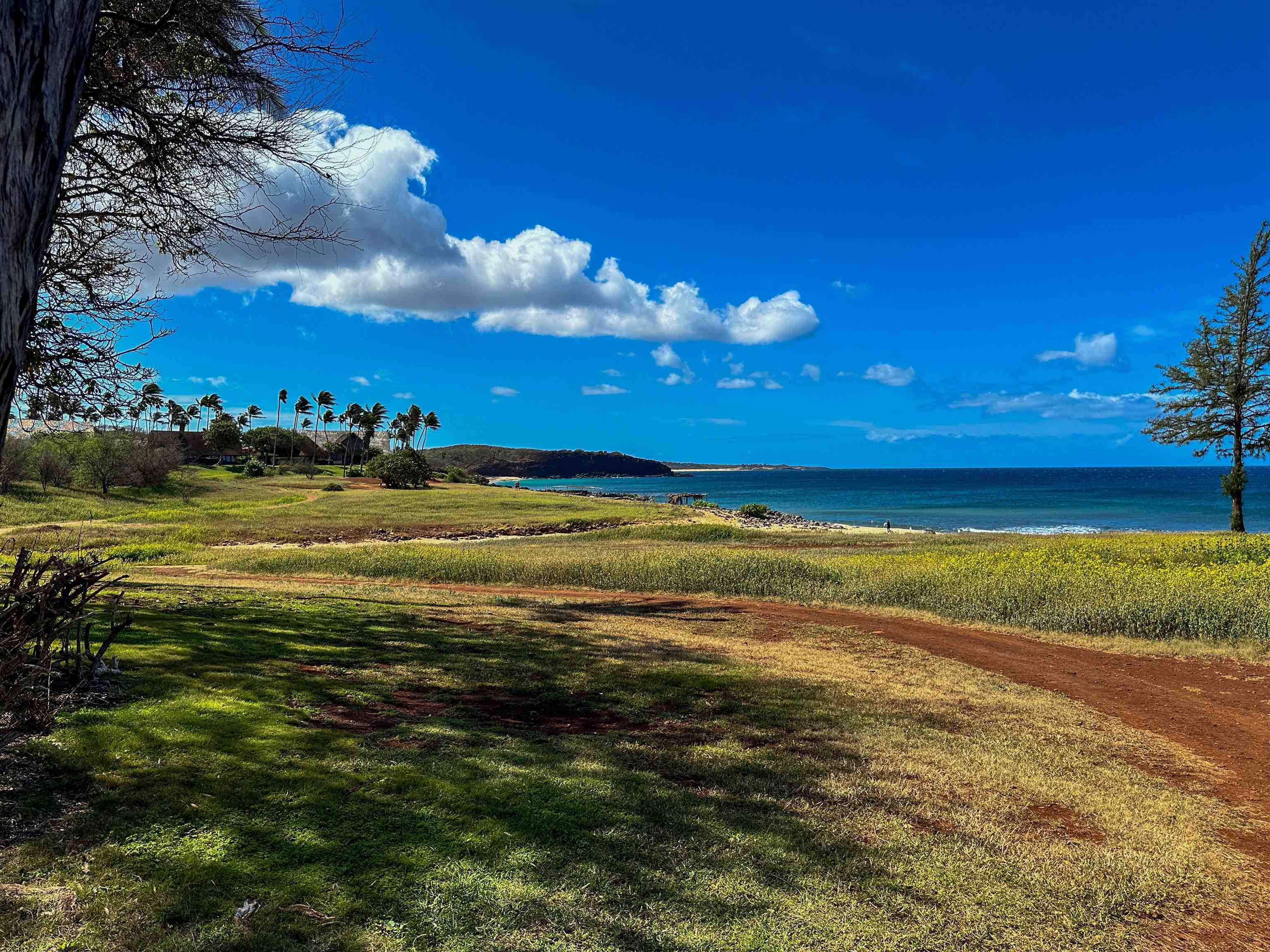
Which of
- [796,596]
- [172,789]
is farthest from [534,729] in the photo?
[796,596]

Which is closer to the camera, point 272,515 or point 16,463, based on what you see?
point 16,463

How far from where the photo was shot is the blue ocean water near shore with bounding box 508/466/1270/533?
6138 cm

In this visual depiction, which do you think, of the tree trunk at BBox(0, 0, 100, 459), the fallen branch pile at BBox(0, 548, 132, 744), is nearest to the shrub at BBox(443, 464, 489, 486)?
the fallen branch pile at BBox(0, 548, 132, 744)

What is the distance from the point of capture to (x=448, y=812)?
443 cm

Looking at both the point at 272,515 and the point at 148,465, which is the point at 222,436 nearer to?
the point at 148,465

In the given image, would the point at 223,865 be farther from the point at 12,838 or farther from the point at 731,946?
the point at 731,946

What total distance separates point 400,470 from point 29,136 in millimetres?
76176

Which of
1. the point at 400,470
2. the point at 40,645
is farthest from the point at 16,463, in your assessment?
the point at 40,645

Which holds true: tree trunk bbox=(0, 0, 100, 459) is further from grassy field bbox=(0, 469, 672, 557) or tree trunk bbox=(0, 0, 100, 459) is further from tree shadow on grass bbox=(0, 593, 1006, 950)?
grassy field bbox=(0, 469, 672, 557)

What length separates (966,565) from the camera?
62.3ft

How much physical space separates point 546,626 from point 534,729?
6.30 m

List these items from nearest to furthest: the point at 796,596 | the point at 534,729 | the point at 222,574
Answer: the point at 534,729 < the point at 796,596 < the point at 222,574

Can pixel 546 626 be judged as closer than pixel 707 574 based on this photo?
Yes

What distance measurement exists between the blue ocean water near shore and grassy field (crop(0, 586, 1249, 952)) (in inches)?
2083
